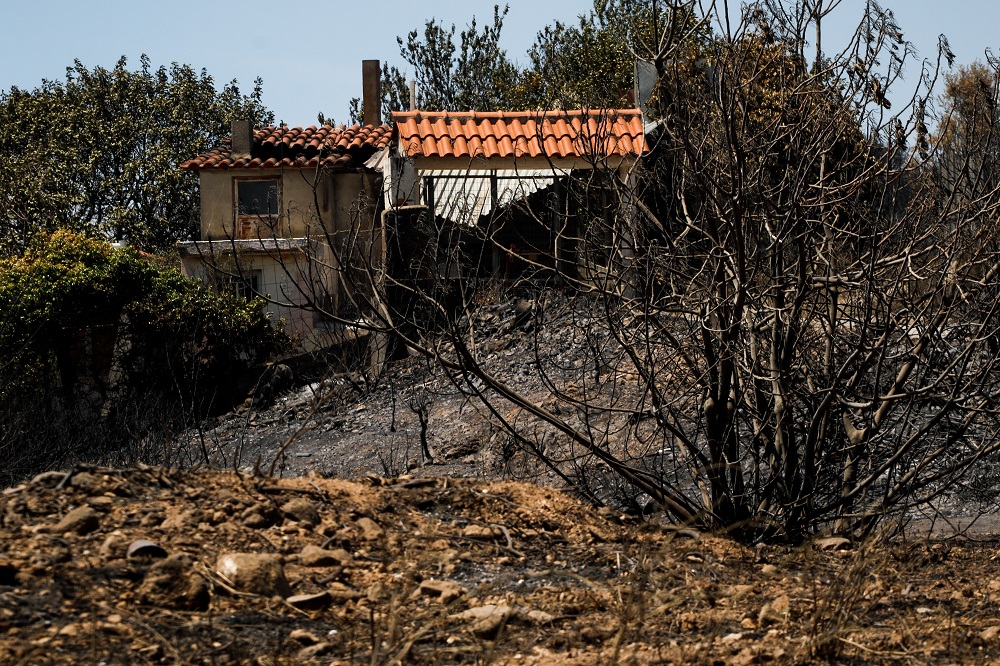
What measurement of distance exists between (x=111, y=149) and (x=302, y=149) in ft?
34.3

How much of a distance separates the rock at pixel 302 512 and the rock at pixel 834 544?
2784 millimetres

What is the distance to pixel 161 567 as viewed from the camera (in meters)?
3.94

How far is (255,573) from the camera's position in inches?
159

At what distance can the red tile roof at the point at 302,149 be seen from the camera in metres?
22.5

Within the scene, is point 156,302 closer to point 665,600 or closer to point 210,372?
point 210,372

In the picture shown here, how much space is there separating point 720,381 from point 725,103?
1.65m

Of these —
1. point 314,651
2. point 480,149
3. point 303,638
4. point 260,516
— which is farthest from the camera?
point 480,149

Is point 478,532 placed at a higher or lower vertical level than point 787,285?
lower

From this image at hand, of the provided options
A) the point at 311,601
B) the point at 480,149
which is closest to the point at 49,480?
the point at 311,601

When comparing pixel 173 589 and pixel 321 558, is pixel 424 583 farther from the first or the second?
pixel 173 589

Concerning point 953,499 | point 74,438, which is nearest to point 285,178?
point 74,438

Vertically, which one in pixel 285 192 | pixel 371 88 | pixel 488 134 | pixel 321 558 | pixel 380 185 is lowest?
pixel 321 558

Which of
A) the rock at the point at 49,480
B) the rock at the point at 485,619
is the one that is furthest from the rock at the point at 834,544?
the rock at the point at 49,480

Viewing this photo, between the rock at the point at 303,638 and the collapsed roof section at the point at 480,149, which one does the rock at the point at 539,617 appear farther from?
the collapsed roof section at the point at 480,149
